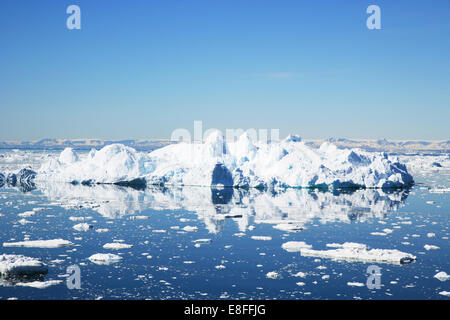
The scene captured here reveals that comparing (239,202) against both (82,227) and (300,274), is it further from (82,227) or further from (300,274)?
(300,274)

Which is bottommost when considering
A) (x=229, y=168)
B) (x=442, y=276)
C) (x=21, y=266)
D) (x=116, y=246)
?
(x=442, y=276)

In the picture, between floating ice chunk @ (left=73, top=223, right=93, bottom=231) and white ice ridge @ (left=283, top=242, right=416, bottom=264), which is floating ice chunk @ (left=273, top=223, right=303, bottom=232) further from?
floating ice chunk @ (left=73, top=223, right=93, bottom=231)

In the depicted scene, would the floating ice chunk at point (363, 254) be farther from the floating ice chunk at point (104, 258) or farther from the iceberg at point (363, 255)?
the floating ice chunk at point (104, 258)

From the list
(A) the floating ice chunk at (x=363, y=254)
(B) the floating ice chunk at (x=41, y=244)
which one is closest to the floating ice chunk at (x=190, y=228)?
(B) the floating ice chunk at (x=41, y=244)

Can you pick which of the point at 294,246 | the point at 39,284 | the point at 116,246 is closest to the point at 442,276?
the point at 294,246
